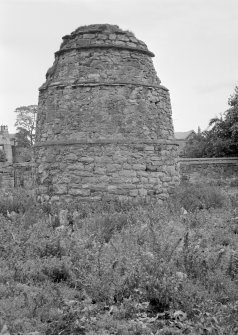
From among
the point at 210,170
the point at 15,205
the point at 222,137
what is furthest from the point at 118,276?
the point at 222,137

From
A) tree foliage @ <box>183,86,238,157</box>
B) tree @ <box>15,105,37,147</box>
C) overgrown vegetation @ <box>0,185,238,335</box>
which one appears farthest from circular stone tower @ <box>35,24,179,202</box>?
tree @ <box>15,105,37,147</box>

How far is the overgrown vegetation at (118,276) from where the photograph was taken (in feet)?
15.8

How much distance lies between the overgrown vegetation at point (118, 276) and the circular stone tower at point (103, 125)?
4.92 ft

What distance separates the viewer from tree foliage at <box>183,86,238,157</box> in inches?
930

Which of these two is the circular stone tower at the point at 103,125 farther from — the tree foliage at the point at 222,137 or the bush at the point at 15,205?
the tree foliage at the point at 222,137

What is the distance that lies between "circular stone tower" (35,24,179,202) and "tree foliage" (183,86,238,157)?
1315 cm

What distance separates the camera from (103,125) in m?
10.4

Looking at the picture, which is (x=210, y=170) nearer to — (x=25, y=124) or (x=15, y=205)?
(x=15, y=205)

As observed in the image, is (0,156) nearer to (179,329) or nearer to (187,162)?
(187,162)

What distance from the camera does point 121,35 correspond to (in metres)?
10.8

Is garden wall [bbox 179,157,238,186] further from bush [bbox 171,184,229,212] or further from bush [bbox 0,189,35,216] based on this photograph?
bush [bbox 0,189,35,216]

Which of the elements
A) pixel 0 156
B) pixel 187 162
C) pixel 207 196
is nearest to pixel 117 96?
pixel 207 196

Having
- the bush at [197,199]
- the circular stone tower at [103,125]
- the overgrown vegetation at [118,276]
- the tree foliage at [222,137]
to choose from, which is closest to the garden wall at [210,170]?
the tree foliage at [222,137]

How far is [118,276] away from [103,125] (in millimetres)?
5149
